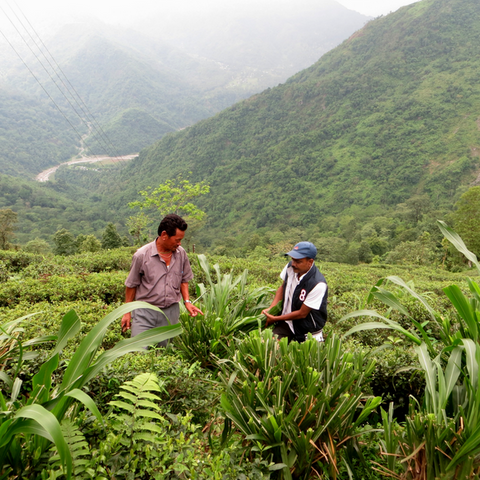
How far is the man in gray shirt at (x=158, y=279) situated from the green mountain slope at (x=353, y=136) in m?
68.0

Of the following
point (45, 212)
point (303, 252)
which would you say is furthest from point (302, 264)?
point (45, 212)

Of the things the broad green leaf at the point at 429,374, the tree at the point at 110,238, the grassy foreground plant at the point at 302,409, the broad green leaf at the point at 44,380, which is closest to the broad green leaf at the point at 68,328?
the broad green leaf at the point at 44,380

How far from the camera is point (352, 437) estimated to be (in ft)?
5.29

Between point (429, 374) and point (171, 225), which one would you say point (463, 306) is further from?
point (171, 225)

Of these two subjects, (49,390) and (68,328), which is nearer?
(49,390)

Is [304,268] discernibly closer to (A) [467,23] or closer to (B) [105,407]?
(B) [105,407]

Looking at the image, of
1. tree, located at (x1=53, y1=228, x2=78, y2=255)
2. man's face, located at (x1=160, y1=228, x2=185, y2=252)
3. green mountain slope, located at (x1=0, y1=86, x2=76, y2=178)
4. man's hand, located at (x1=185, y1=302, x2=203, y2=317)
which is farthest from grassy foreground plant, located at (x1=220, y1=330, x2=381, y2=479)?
green mountain slope, located at (x1=0, y1=86, x2=76, y2=178)

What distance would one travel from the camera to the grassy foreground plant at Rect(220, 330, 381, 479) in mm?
1509

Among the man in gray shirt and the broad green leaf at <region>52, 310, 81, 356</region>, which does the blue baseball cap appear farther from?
the broad green leaf at <region>52, 310, 81, 356</region>

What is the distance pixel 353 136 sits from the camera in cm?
9194

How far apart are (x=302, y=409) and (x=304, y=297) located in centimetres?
A: 124

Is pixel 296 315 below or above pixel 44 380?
below

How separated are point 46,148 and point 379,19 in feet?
475

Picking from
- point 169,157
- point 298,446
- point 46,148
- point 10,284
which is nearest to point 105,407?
point 298,446
